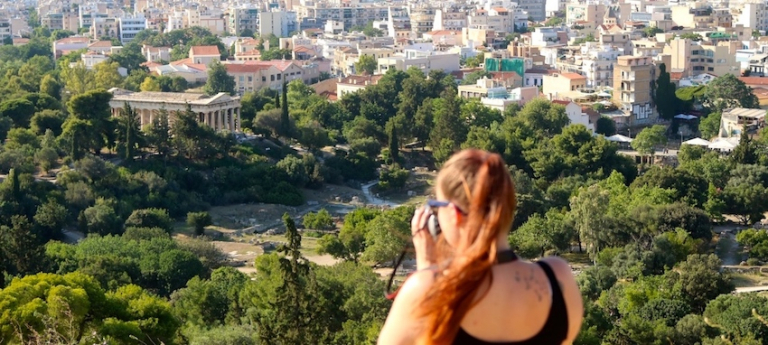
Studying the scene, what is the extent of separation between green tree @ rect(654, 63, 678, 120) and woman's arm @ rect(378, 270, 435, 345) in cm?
3302

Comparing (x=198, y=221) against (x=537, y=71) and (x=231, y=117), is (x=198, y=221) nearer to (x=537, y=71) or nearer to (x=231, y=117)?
(x=231, y=117)

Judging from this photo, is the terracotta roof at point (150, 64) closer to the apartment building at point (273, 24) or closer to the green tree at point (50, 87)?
the green tree at point (50, 87)

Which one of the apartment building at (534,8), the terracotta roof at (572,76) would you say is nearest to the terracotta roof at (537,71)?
the terracotta roof at (572,76)

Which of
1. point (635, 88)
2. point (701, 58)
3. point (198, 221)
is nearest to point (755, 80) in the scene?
point (701, 58)

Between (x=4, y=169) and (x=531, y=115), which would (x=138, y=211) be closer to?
(x=4, y=169)

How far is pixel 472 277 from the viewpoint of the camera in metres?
2.52

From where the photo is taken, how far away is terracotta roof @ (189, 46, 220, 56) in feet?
149

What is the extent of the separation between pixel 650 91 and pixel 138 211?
17.9 m

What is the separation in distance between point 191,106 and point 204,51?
1675 cm

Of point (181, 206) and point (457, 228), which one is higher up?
point (457, 228)

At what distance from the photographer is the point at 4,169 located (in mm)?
24312

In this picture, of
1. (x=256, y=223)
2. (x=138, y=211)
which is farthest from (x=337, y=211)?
(x=138, y=211)

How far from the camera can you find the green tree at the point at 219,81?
37094mm

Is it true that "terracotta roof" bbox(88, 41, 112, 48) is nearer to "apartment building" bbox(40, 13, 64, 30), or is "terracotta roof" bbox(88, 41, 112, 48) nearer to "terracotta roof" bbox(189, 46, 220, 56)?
"terracotta roof" bbox(189, 46, 220, 56)
